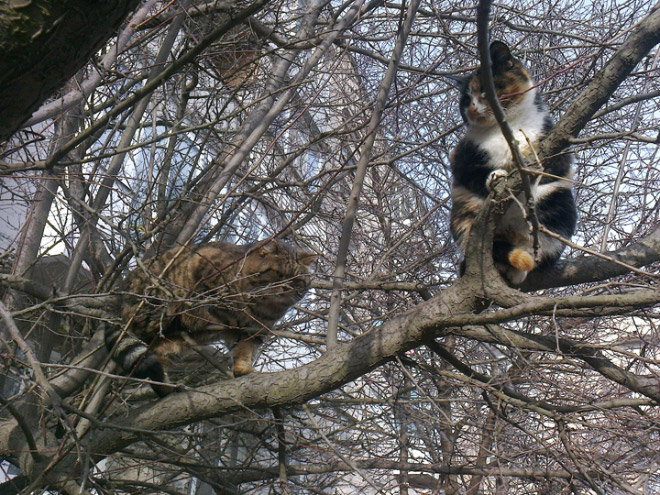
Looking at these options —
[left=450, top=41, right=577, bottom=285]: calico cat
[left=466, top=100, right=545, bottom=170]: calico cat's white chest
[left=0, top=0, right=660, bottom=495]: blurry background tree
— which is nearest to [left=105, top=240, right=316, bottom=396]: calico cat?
[left=0, top=0, right=660, bottom=495]: blurry background tree

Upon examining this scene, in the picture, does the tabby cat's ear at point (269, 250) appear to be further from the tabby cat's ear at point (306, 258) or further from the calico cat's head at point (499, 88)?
the calico cat's head at point (499, 88)

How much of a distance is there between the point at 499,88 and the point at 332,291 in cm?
173

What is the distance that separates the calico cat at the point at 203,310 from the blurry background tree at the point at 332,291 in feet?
0.61

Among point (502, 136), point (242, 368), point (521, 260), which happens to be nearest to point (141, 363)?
point (242, 368)

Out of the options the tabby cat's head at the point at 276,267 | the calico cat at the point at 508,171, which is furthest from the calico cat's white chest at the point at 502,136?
the tabby cat's head at the point at 276,267

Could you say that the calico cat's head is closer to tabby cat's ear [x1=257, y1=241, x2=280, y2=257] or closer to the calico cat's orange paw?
the calico cat's orange paw

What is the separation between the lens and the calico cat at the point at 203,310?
3.73 meters

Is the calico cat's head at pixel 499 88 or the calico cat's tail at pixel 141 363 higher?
the calico cat's head at pixel 499 88

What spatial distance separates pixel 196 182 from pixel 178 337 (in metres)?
1.14

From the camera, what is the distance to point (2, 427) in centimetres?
341

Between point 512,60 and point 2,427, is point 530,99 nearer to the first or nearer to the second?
point 512,60

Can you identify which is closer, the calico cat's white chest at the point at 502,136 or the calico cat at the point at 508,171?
the calico cat at the point at 508,171

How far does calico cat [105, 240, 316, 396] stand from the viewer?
3.73 m

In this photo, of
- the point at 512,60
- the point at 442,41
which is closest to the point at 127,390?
the point at 512,60
